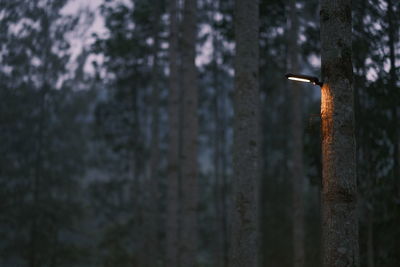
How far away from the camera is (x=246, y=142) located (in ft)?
26.0

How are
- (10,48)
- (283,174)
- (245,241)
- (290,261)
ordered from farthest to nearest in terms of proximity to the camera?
(283,174)
(290,261)
(10,48)
(245,241)

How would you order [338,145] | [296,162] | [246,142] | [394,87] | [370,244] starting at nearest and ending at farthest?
[338,145]
[246,142]
[394,87]
[370,244]
[296,162]

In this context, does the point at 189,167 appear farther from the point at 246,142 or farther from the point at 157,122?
the point at 157,122

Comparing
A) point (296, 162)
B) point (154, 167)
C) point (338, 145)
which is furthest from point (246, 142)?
point (154, 167)

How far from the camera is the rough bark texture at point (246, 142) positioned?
303 inches

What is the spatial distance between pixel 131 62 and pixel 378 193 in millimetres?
13849

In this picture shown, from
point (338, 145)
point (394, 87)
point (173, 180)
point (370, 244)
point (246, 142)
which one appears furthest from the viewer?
point (173, 180)

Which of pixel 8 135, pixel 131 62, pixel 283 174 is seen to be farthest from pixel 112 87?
pixel 283 174

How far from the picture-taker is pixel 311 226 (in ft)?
82.6

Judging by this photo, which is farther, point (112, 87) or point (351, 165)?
point (112, 87)

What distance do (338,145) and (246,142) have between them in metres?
2.24

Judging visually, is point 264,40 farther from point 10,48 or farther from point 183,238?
point 10,48

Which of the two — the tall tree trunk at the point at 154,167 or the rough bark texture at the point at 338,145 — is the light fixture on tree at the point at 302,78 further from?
the tall tree trunk at the point at 154,167

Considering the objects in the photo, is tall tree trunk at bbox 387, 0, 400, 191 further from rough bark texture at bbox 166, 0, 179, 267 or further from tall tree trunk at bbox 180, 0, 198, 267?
rough bark texture at bbox 166, 0, 179, 267
